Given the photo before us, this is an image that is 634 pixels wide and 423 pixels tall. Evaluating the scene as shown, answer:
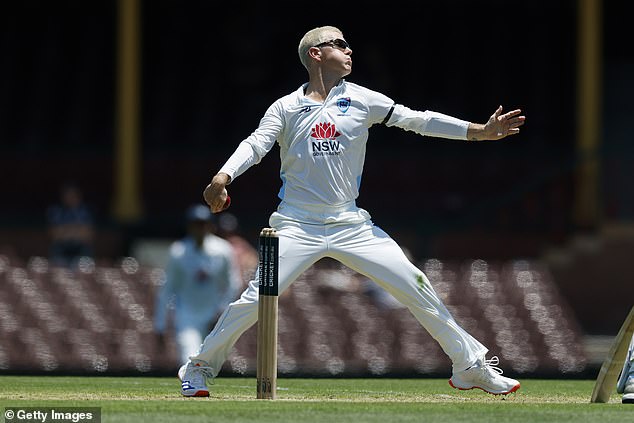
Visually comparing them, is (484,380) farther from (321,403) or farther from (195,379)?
(195,379)

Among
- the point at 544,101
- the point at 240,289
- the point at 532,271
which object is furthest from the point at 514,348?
the point at 544,101

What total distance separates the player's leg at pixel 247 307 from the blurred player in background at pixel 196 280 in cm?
447

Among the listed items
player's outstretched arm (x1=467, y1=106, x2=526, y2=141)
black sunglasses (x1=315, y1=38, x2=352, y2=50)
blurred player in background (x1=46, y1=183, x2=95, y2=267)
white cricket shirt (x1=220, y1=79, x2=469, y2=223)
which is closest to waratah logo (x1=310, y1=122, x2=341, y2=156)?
white cricket shirt (x1=220, y1=79, x2=469, y2=223)

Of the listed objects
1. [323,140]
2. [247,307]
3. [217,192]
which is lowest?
[247,307]

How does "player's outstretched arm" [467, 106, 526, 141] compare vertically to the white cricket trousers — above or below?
above

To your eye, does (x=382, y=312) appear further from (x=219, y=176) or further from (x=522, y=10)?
(x=522, y=10)

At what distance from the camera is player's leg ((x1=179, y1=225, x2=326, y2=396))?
340 inches

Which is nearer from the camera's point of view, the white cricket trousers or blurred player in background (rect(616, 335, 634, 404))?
the white cricket trousers

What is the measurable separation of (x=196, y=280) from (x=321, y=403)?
5.20m

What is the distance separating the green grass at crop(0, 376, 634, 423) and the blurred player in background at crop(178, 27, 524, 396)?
0.28 metres

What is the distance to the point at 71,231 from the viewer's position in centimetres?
2044

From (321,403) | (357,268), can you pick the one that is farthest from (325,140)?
(321,403)

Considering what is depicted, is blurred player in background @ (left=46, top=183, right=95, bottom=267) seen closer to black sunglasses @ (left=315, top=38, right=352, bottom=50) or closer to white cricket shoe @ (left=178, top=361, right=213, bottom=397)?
white cricket shoe @ (left=178, top=361, right=213, bottom=397)

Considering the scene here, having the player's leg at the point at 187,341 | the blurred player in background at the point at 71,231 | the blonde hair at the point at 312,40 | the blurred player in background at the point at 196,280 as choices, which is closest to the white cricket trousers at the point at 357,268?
the blonde hair at the point at 312,40
